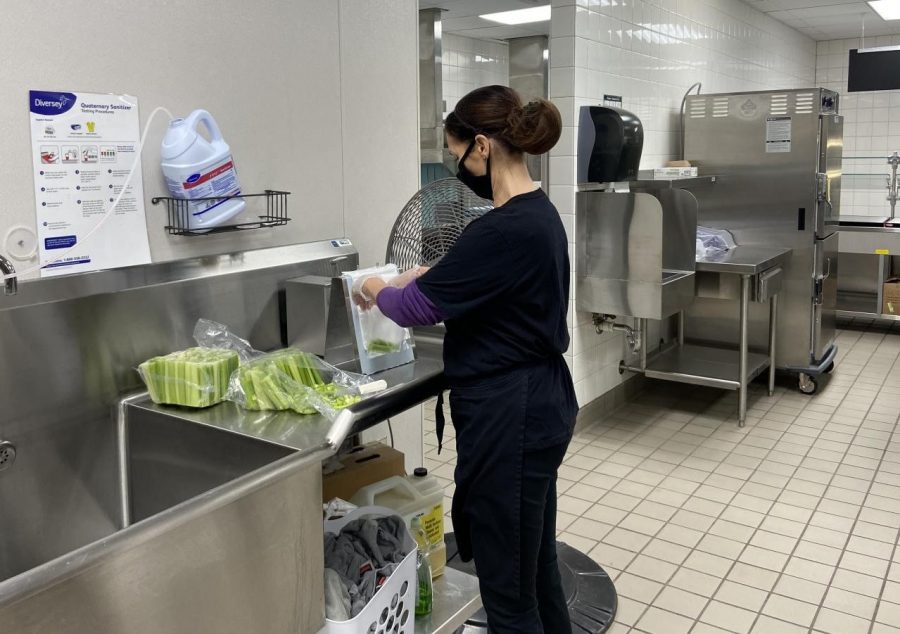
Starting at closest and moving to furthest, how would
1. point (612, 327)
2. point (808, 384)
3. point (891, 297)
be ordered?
point (612, 327), point (808, 384), point (891, 297)

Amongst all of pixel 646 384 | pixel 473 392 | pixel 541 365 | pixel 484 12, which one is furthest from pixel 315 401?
pixel 484 12

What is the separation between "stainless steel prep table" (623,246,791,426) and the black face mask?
107 inches

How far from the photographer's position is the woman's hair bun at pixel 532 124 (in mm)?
1780

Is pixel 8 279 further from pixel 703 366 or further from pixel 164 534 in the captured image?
pixel 703 366

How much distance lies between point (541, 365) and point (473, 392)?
0.17 metres

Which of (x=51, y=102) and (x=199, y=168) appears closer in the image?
(x=51, y=102)

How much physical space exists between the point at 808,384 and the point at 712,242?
1074 millimetres

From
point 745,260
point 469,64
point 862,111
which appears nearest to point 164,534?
point 745,260

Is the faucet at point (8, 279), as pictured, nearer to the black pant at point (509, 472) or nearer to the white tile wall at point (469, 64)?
the black pant at point (509, 472)

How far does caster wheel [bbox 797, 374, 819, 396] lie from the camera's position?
4977 mm

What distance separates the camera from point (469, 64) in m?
6.50

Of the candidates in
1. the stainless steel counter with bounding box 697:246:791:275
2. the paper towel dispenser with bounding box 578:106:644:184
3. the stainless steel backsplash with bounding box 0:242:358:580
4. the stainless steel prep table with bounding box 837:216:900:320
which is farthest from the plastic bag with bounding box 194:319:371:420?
the stainless steel prep table with bounding box 837:216:900:320

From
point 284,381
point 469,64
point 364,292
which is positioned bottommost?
point 284,381

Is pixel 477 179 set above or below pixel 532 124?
below
